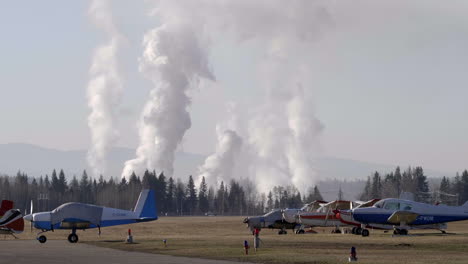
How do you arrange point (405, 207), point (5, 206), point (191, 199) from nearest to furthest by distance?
1. point (5, 206)
2. point (405, 207)
3. point (191, 199)

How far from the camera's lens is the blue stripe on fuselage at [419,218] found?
173ft

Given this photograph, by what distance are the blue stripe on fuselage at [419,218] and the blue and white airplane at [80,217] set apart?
13261mm

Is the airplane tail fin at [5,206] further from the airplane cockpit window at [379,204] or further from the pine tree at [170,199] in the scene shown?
the pine tree at [170,199]

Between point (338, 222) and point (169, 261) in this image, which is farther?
point (338, 222)

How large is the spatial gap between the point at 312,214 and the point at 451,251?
23.0m

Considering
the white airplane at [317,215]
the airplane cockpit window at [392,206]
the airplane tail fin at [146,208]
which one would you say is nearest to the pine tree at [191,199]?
the white airplane at [317,215]

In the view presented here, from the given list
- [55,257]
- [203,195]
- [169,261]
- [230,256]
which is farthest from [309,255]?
[203,195]

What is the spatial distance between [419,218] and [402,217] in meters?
1.02

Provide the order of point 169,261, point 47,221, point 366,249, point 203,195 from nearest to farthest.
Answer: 1. point 169,261
2. point 366,249
3. point 47,221
4. point 203,195

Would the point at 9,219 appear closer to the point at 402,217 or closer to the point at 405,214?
the point at 402,217

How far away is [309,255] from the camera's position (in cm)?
3653

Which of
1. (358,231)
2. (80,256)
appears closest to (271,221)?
(358,231)

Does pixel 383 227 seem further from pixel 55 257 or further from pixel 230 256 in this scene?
pixel 55 257

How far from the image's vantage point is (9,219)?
5241 cm
